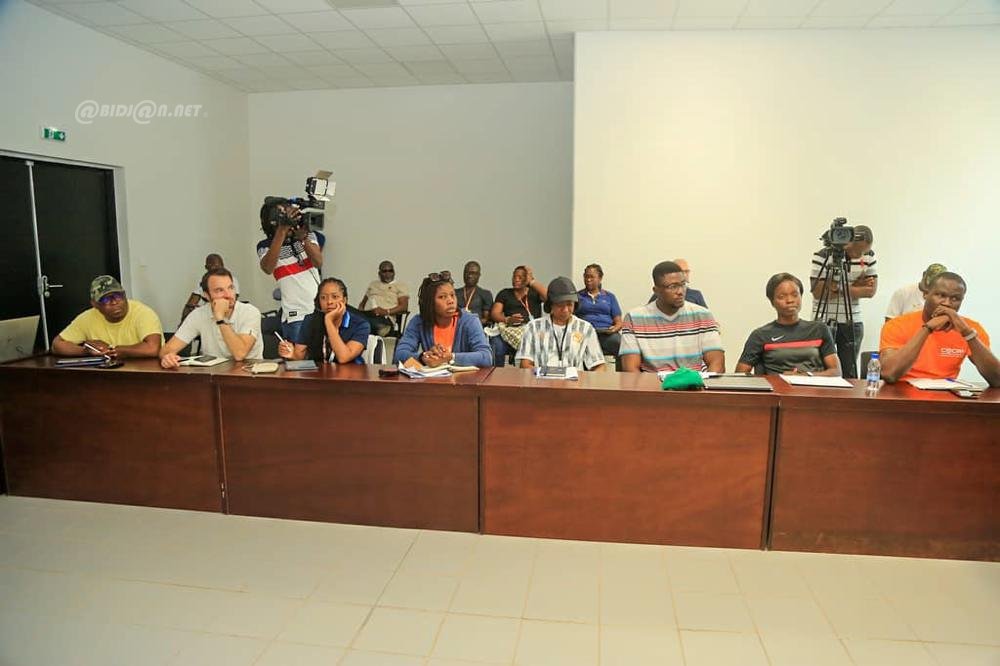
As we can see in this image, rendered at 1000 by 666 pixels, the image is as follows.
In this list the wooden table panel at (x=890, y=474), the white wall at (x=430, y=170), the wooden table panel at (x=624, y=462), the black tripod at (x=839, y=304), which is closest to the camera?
the wooden table panel at (x=890, y=474)

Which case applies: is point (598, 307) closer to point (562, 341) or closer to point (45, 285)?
point (562, 341)

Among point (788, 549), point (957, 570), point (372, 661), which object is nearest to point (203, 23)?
point (372, 661)

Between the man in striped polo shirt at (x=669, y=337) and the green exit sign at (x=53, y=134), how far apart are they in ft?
15.5

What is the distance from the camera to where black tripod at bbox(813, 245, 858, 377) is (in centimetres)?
398

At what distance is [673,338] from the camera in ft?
11.0

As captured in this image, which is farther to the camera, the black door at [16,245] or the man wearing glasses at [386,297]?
the man wearing glasses at [386,297]

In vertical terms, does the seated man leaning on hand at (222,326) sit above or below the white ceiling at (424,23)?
below

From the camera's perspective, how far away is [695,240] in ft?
18.1

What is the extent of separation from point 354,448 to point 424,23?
3818 mm

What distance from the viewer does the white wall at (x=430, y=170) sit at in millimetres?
7172

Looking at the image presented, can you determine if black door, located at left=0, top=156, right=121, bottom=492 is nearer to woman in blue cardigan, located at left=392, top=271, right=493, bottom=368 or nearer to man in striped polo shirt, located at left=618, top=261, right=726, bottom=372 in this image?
woman in blue cardigan, located at left=392, top=271, right=493, bottom=368

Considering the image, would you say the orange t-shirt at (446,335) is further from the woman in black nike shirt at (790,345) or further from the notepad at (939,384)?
the notepad at (939,384)

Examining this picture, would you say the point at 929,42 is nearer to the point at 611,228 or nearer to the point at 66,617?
the point at 611,228

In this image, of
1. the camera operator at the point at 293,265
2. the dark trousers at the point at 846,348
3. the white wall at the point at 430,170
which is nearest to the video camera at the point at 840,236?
the dark trousers at the point at 846,348
